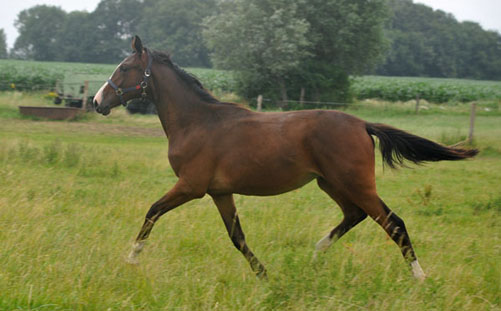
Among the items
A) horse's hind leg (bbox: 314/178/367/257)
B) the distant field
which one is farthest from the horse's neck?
the distant field

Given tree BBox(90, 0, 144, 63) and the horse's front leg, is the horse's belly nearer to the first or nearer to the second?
the horse's front leg

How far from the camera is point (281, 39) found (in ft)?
87.4

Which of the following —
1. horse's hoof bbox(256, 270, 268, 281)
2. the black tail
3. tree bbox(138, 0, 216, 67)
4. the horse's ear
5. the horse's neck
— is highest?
tree bbox(138, 0, 216, 67)

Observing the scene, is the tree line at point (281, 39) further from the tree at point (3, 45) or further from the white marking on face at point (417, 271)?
the white marking on face at point (417, 271)

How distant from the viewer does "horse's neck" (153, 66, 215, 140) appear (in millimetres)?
5340

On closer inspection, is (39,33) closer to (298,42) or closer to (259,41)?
(259,41)

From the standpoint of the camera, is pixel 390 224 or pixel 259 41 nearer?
pixel 390 224

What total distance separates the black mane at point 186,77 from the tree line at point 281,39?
25cm

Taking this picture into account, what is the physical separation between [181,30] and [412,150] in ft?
183

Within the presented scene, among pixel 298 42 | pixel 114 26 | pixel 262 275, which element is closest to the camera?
pixel 262 275

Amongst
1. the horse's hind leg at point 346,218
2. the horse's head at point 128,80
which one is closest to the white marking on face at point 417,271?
the horse's hind leg at point 346,218

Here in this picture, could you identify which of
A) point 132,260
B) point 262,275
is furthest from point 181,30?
point 262,275

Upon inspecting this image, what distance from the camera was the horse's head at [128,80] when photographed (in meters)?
5.52

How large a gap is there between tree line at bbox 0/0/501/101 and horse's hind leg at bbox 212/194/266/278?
1.88 metres
